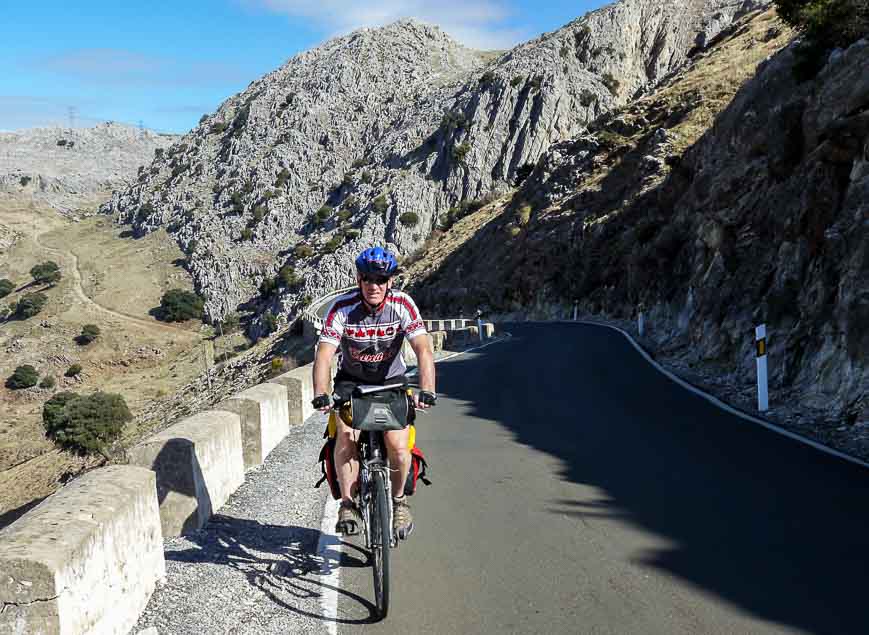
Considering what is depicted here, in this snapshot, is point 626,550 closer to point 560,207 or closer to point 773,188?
point 773,188

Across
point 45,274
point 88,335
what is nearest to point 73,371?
point 88,335

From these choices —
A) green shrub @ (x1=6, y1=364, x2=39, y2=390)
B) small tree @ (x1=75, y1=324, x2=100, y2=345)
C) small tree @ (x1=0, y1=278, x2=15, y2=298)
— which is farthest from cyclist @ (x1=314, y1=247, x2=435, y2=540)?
small tree @ (x1=0, y1=278, x2=15, y2=298)

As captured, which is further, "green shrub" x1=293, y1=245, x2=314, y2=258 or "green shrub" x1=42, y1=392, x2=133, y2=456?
"green shrub" x1=293, y1=245, x2=314, y2=258

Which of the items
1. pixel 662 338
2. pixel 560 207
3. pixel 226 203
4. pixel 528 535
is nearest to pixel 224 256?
pixel 226 203

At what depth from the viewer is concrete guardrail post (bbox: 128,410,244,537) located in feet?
19.9

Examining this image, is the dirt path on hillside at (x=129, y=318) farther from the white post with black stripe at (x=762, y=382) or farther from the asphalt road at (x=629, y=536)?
the asphalt road at (x=629, y=536)

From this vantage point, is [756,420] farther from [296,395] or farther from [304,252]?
[304,252]

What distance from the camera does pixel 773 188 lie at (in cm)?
1831

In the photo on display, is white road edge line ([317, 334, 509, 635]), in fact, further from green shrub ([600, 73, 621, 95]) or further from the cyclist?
green shrub ([600, 73, 621, 95])

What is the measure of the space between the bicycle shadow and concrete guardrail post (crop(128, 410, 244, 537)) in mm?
150

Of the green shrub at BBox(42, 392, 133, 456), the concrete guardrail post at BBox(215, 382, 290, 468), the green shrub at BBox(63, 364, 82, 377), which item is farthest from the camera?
the green shrub at BBox(63, 364, 82, 377)

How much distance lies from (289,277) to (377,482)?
81.1 meters

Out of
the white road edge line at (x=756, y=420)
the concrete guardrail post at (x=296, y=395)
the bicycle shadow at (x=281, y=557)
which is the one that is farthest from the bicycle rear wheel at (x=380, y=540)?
the concrete guardrail post at (x=296, y=395)

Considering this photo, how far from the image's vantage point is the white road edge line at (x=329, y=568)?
4.68 metres
